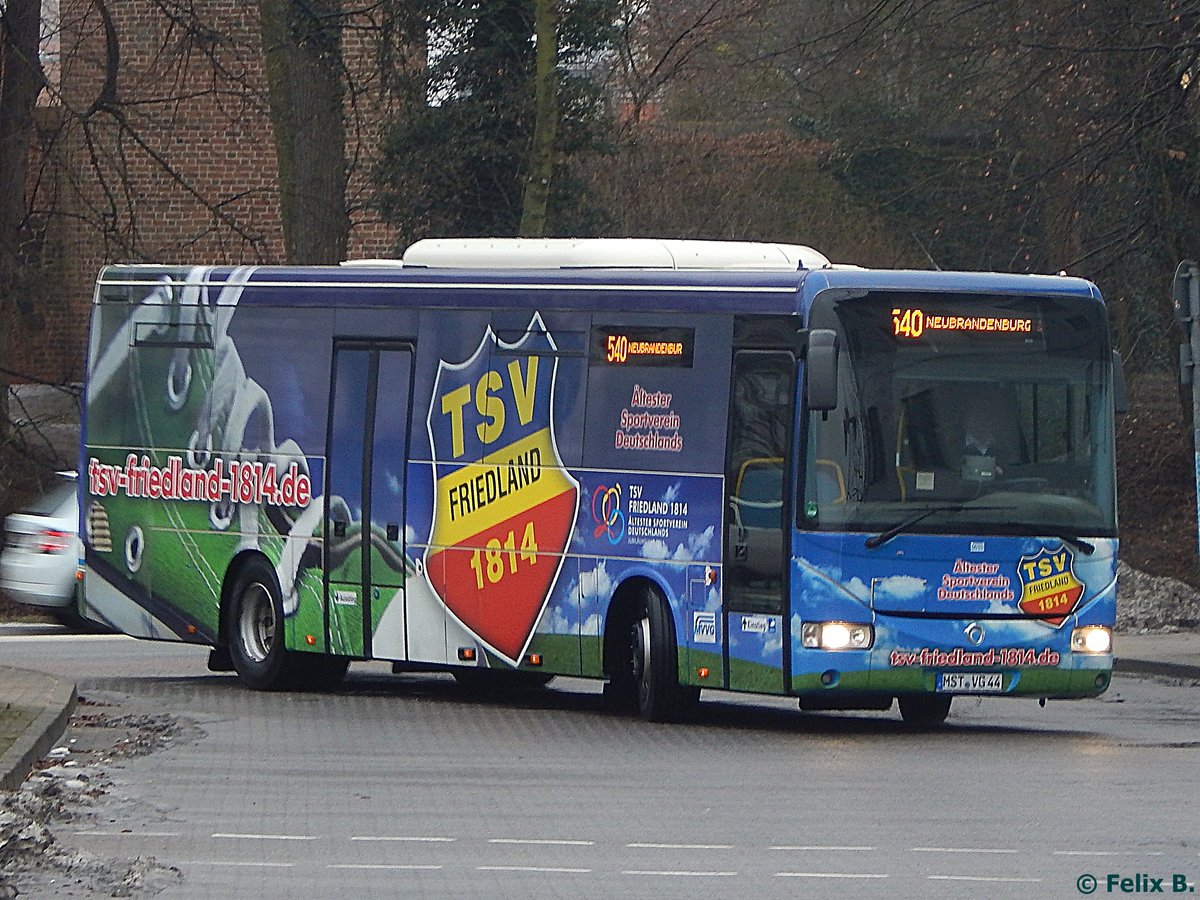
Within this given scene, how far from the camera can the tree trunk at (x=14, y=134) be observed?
27875 mm

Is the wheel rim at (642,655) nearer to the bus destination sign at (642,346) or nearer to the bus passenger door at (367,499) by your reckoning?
the bus destination sign at (642,346)

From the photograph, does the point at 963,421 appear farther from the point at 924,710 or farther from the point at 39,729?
the point at 39,729

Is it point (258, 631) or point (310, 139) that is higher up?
point (310, 139)

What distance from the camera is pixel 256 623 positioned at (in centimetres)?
1803

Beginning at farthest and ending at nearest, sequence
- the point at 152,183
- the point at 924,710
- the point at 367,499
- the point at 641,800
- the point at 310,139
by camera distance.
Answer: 1. the point at 152,183
2. the point at 310,139
3. the point at 367,499
4. the point at 924,710
5. the point at 641,800

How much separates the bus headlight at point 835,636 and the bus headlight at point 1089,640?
4.19ft

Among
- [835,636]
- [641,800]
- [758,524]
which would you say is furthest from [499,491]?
[641,800]

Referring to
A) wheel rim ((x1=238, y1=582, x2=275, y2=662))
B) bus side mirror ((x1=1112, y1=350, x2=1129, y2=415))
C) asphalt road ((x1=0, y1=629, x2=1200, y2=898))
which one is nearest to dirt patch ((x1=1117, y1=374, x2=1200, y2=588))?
asphalt road ((x1=0, y1=629, x2=1200, y2=898))

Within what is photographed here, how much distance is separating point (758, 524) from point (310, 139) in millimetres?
14805

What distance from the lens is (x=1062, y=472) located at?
1471 centimetres

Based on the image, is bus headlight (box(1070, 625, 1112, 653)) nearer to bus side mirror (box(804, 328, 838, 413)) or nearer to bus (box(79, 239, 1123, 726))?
bus (box(79, 239, 1123, 726))

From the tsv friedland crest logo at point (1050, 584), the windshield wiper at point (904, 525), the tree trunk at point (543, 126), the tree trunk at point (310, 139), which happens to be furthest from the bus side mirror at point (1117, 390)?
the tree trunk at point (310, 139)

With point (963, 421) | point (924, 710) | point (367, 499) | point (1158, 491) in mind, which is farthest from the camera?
point (1158, 491)

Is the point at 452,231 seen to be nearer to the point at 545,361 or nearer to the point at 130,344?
the point at 130,344
